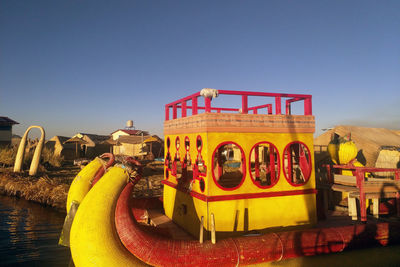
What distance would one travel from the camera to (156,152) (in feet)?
130

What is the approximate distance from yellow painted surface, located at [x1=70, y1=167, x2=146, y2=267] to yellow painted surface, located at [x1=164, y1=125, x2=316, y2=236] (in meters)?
2.44

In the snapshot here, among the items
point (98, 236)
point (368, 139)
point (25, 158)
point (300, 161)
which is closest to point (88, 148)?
point (25, 158)

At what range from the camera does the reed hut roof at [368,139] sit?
21.8 meters

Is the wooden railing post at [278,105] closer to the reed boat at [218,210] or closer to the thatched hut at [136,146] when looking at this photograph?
the reed boat at [218,210]

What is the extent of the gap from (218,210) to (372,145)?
20.8 meters

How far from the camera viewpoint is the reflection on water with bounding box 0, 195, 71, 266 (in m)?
9.94

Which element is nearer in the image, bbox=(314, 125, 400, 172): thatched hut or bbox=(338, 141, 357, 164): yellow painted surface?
bbox=(338, 141, 357, 164): yellow painted surface

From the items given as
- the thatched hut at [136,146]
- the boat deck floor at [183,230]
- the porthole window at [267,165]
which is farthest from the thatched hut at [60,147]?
the porthole window at [267,165]

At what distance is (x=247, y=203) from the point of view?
24.4 ft

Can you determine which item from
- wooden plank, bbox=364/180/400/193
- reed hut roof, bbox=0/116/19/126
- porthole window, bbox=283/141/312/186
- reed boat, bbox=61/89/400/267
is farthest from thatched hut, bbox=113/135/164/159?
wooden plank, bbox=364/180/400/193

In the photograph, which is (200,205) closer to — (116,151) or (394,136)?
(394,136)

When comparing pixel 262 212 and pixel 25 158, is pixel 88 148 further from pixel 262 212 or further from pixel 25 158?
pixel 262 212

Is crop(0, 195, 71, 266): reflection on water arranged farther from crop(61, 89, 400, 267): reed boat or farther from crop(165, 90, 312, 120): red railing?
crop(165, 90, 312, 120): red railing

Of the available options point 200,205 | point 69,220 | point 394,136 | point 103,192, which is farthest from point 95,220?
point 394,136
